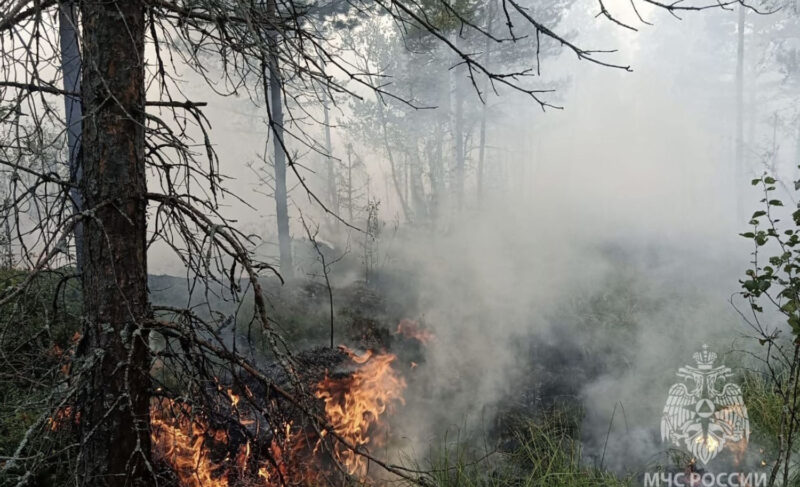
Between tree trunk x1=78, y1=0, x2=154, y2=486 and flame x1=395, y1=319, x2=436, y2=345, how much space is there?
7.14 meters

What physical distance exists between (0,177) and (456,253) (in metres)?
23.4

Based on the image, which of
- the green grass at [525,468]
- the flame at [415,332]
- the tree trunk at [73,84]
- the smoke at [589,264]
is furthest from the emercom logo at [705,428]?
the tree trunk at [73,84]

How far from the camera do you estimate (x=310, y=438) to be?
4.93m

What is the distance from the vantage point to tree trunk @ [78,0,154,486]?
1.95 metres

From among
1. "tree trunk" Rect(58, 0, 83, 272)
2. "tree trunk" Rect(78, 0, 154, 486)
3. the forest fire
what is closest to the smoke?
the forest fire

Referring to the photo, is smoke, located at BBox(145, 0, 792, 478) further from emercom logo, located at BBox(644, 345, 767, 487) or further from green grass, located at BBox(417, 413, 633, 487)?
green grass, located at BBox(417, 413, 633, 487)

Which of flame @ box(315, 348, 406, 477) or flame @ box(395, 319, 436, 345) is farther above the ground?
flame @ box(395, 319, 436, 345)

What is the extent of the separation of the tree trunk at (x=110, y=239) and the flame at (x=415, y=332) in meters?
7.14

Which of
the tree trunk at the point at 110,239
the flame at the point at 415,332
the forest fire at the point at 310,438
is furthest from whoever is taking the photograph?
the flame at the point at 415,332

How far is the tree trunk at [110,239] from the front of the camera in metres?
1.95

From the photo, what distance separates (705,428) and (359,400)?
4.41 meters

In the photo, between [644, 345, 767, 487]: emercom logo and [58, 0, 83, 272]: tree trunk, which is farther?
[644, 345, 767, 487]: emercom logo

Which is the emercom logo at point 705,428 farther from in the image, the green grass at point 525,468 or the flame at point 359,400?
the flame at point 359,400

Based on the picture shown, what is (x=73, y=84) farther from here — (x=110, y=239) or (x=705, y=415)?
(x=705, y=415)
